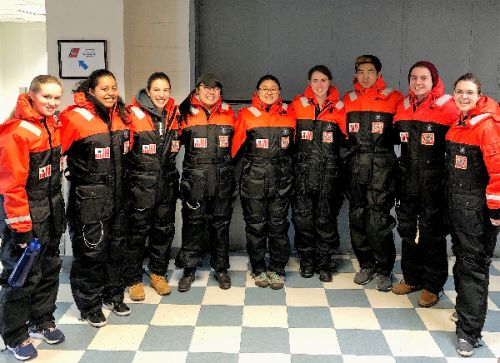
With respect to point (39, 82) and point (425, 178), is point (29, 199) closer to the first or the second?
point (39, 82)

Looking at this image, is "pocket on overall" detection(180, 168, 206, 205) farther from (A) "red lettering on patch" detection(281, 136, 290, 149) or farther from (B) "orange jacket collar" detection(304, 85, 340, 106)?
(B) "orange jacket collar" detection(304, 85, 340, 106)

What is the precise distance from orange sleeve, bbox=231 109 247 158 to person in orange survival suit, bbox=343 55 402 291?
761mm

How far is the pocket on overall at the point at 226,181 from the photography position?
3.42 meters

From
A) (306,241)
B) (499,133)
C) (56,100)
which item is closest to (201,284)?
(306,241)

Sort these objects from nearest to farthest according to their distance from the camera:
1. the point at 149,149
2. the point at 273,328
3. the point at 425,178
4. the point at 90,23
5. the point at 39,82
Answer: the point at 39,82
the point at 273,328
the point at 425,178
the point at 149,149
the point at 90,23

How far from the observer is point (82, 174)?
2.82m

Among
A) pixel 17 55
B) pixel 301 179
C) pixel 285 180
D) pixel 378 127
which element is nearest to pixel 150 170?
pixel 285 180

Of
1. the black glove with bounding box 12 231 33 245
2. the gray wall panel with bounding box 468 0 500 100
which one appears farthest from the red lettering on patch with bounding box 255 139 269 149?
the gray wall panel with bounding box 468 0 500 100

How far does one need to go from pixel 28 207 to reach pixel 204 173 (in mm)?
1269

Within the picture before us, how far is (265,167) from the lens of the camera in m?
3.44

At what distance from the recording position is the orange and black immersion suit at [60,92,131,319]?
277 cm

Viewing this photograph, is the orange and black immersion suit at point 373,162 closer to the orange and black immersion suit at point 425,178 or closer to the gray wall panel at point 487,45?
the orange and black immersion suit at point 425,178

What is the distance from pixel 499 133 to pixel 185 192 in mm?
2039

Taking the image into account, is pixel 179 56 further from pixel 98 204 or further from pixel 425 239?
pixel 425 239
